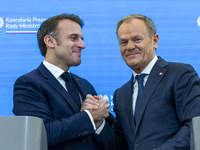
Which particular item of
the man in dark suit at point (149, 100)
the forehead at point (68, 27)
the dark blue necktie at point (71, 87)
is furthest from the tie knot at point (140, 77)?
the forehead at point (68, 27)

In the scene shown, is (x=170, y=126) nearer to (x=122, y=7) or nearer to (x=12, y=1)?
(x=122, y=7)

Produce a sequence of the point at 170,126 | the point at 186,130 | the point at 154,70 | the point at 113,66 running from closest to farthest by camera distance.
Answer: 1. the point at 186,130
2. the point at 170,126
3. the point at 154,70
4. the point at 113,66

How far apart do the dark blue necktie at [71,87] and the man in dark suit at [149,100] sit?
31cm

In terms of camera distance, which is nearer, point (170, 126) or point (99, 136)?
point (170, 126)

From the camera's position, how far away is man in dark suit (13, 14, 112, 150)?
7.27 ft

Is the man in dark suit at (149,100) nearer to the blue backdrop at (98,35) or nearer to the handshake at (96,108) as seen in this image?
the handshake at (96,108)

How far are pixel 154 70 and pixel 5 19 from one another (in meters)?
1.75

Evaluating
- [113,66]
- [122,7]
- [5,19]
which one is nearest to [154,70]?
[113,66]

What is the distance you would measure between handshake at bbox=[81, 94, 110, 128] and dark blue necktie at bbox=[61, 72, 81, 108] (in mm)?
107

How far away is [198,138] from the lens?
142 centimetres

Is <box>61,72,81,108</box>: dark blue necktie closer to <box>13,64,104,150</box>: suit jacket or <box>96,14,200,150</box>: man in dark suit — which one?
<box>13,64,104,150</box>: suit jacket

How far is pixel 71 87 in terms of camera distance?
102 inches

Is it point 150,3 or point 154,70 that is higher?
point 150,3

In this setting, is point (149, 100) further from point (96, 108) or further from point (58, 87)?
point (58, 87)
